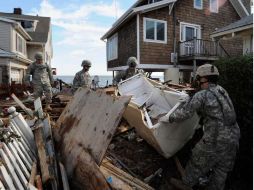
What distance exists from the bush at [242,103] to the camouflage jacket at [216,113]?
344mm

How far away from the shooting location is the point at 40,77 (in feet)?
25.6

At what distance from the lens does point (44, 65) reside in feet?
26.0

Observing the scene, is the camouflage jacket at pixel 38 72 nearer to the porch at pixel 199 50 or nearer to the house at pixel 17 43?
the house at pixel 17 43

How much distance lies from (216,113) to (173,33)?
1369 centimetres

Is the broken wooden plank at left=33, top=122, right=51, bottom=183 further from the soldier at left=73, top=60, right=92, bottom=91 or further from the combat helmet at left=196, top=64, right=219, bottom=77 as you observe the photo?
the soldier at left=73, top=60, right=92, bottom=91

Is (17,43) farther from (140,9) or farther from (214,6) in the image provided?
(214,6)

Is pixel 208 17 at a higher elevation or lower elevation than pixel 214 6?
lower

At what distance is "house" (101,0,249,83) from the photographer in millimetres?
15375

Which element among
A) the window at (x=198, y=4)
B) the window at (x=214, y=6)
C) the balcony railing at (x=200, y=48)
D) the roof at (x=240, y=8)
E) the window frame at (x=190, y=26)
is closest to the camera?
the balcony railing at (x=200, y=48)

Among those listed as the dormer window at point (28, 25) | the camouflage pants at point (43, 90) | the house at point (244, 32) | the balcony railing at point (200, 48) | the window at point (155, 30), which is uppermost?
the dormer window at point (28, 25)

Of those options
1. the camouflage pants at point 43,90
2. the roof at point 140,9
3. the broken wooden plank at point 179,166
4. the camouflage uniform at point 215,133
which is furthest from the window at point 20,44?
the camouflage uniform at point 215,133

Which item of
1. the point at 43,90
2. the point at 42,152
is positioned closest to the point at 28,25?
the point at 43,90

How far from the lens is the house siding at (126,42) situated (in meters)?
15.6

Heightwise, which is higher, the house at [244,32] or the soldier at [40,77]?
the house at [244,32]
